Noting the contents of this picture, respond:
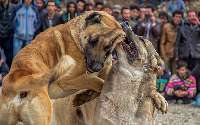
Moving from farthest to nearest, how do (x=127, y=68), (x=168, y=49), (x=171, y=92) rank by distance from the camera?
(x=168, y=49)
(x=171, y=92)
(x=127, y=68)

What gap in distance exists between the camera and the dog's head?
19.6 feet

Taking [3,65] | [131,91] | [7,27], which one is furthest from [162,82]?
[131,91]

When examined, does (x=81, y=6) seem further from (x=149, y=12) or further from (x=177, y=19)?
(x=177, y=19)

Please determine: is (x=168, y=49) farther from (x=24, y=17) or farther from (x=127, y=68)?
(x=127, y=68)

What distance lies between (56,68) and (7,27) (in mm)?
8069

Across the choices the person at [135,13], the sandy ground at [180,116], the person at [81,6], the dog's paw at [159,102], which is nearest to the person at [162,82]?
the sandy ground at [180,116]

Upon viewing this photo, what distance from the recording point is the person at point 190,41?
47.1 ft

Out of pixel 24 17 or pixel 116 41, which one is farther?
pixel 24 17

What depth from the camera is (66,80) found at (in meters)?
6.15

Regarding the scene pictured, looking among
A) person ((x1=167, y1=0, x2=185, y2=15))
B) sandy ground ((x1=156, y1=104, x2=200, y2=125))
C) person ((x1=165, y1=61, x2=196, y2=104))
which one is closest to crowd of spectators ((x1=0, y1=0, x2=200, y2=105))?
person ((x1=165, y1=61, x2=196, y2=104))

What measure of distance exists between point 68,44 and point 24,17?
7558mm

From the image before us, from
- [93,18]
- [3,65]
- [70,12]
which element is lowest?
[3,65]

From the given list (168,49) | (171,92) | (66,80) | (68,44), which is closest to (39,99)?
(66,80)

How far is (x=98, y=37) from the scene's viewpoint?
619cm
